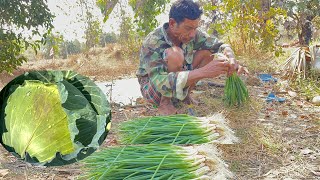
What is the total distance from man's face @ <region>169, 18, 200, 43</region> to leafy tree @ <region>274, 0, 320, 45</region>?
12.1 ft

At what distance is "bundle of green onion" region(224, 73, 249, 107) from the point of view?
354 centimetres

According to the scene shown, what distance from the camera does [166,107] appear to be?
360cm

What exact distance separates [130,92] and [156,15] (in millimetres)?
2053

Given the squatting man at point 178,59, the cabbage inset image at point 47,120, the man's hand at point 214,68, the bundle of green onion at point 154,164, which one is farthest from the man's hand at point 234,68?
the cabbage inset image at point 47,120

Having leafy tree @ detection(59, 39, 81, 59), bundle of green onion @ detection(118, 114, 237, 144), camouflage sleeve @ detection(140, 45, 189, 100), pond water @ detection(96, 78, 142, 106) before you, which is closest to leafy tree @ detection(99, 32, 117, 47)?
leafy tree @ detection(59, 39, 81, 59)

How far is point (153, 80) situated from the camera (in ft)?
11.3

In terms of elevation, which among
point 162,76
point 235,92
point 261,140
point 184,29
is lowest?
point 261,140

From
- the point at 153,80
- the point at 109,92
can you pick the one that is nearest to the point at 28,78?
the point at 153,80

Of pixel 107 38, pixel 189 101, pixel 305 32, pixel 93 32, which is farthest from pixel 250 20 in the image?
pixel 107 38

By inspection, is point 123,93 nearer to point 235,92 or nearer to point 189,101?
point 189,101

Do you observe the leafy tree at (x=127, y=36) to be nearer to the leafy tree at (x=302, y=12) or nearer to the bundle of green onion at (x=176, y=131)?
the leafy tree at (x=302, y=12)

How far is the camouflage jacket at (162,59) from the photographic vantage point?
3.34 m

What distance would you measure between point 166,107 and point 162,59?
0.46 m

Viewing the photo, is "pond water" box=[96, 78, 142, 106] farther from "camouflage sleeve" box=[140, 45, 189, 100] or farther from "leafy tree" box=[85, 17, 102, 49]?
"leafy tree" box=[85, 17, 102, 49]
